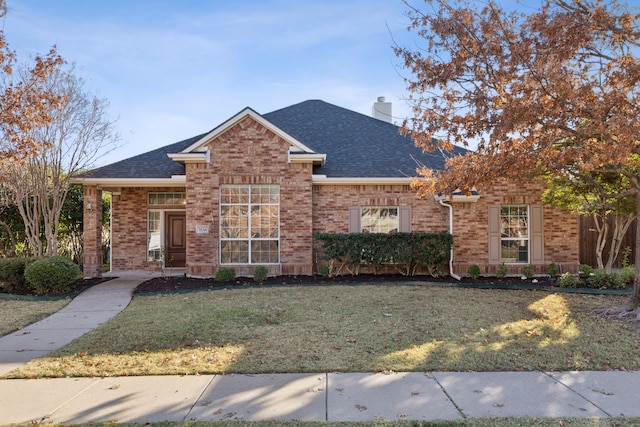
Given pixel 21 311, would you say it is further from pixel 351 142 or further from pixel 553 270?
pixel 553 270

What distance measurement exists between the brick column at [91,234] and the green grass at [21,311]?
10.3 feet

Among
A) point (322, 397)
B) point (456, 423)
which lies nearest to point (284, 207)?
point (322, 397)

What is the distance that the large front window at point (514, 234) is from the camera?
539 inches

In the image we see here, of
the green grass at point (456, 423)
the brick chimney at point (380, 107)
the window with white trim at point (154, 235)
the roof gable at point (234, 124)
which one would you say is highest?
the brick chimney at point (380, 107)

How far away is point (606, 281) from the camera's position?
36.4ft

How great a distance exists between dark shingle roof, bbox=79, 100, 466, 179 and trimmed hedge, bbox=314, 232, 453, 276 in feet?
6.62

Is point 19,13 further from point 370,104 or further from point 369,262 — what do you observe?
point 370,104

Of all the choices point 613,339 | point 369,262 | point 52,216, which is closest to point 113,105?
point 52,216

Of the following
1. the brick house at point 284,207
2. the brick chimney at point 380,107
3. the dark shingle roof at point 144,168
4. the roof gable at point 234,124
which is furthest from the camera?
the brick chimney at point 380,107

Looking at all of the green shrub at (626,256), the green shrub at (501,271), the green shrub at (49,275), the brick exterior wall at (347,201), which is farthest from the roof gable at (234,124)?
the green shrub at (626,256)

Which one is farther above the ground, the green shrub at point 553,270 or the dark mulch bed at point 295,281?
the green shrub at point 553,270

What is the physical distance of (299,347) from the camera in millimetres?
6082

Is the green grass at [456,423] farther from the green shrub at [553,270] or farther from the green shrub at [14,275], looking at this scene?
the green shrub at [553,270]

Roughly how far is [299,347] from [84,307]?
5.91 metres
